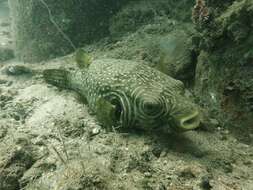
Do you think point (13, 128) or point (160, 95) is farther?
point (13, 128)

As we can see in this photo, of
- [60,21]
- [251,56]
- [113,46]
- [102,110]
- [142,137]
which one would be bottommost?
[142,137]

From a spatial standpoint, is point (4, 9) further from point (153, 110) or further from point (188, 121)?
point (188, 121)

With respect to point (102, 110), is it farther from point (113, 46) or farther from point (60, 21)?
point (60, 21)

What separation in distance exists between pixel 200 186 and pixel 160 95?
45.0 inches

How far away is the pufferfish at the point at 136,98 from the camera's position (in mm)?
3646

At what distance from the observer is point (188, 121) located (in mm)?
3619

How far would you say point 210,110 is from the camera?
4617 millimetres

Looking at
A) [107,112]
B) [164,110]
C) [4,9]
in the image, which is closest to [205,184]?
[164,110]

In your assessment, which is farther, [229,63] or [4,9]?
[4,9]

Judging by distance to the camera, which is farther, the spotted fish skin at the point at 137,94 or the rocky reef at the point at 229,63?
the rocky reef at the point at 229,63

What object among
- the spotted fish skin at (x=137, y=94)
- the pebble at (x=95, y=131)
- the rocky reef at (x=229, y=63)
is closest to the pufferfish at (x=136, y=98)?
the spotted fish skin at (x=137, y=94)

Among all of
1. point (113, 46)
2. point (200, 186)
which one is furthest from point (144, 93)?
point (113, 46)

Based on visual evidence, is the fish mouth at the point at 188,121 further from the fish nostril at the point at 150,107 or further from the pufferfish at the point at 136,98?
the fish nostril at the point at 150,107

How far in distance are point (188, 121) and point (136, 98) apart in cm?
67
